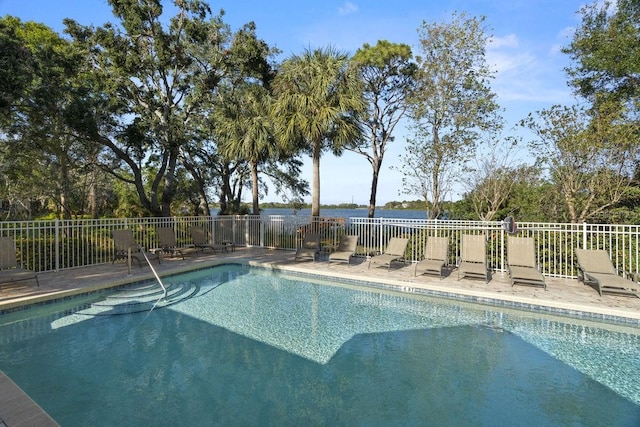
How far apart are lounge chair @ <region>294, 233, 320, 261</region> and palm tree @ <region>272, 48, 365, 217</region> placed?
373 centimetres

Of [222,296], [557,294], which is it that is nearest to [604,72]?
[557,294]

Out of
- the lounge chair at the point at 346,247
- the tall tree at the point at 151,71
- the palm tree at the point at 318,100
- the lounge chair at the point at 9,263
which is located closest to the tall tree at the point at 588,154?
the palm tree at the point at 318,100

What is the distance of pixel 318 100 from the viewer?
39.5 ft

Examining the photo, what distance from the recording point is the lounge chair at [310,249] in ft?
35.3

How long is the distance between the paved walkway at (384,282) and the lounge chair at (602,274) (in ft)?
0.60

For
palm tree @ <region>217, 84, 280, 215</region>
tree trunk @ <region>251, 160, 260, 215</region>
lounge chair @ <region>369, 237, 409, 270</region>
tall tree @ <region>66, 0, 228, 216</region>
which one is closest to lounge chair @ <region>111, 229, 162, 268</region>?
lounge chair @ <region>369, 237, 409, 270</region>

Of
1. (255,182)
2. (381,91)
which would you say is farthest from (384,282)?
(381,91)

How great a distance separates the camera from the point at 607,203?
10594mm

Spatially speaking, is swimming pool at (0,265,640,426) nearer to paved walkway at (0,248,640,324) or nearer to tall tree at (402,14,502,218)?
paved walkway at (0,248,640,324)

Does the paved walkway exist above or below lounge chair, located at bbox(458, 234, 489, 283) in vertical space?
below

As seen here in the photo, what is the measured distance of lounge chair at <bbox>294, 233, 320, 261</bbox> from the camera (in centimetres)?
1077

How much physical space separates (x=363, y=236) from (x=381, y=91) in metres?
12.7

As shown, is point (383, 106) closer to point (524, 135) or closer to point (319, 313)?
point (524, 135)

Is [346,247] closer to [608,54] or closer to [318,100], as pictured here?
[318,100]
